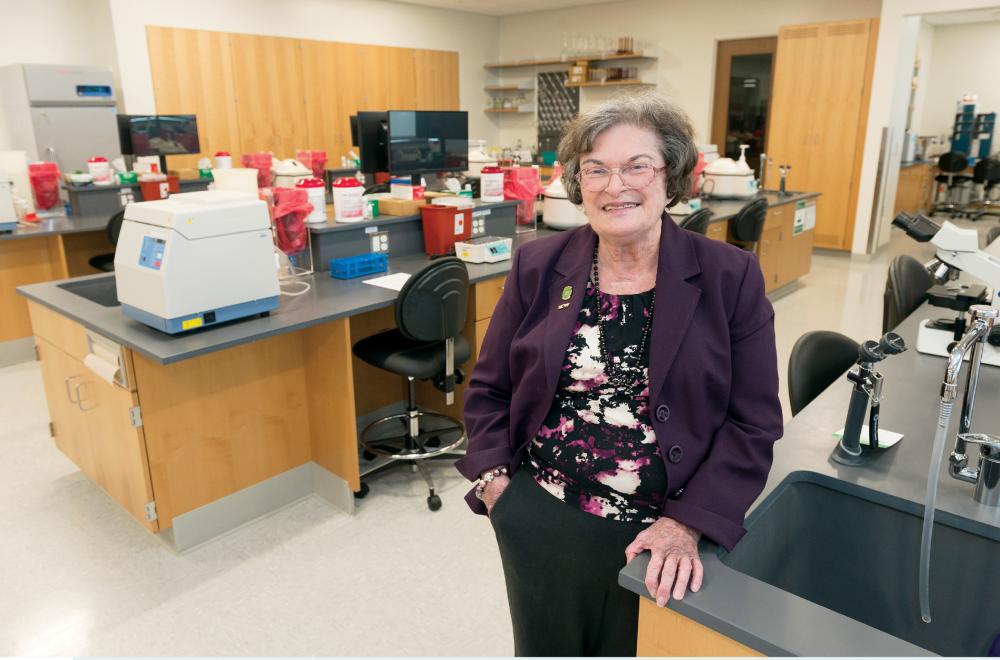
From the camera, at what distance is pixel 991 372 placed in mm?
1919

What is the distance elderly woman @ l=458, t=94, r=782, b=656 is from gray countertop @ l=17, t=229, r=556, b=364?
111 centimetres

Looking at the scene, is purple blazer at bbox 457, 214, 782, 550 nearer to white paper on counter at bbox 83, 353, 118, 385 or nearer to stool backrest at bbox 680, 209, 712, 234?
white paper on counter at bbox 83, 353, 118, 385

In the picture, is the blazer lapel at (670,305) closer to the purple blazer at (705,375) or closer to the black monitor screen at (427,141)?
the purple blazer at (705,375)

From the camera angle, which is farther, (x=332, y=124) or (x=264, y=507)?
(x=332, y=124)

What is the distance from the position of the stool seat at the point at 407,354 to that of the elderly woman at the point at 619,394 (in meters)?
1.33

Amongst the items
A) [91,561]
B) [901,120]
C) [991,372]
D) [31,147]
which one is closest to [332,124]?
[31,147]

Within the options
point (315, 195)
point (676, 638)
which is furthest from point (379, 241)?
point (676, 638)

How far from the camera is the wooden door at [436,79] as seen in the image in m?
9.27

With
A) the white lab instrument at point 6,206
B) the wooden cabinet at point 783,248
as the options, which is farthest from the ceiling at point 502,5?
the white lab instrument at point 6,206

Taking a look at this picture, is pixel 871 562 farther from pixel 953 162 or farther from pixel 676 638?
pixel 953 162

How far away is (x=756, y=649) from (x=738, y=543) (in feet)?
0.94

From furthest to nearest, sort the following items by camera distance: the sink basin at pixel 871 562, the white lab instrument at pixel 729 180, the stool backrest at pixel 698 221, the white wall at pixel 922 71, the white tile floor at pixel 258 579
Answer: the white wall at pixel 922 71, the white lab instrument at pixel 729 180, the stool backrest at pixel 698 221, the white tile floor at pixel 258 579, the sink basin at pixel 871 562

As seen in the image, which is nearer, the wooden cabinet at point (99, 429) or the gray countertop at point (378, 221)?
the wooden cabinet at point (99, 429)

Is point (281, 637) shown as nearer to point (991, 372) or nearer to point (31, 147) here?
point (991, 372)
